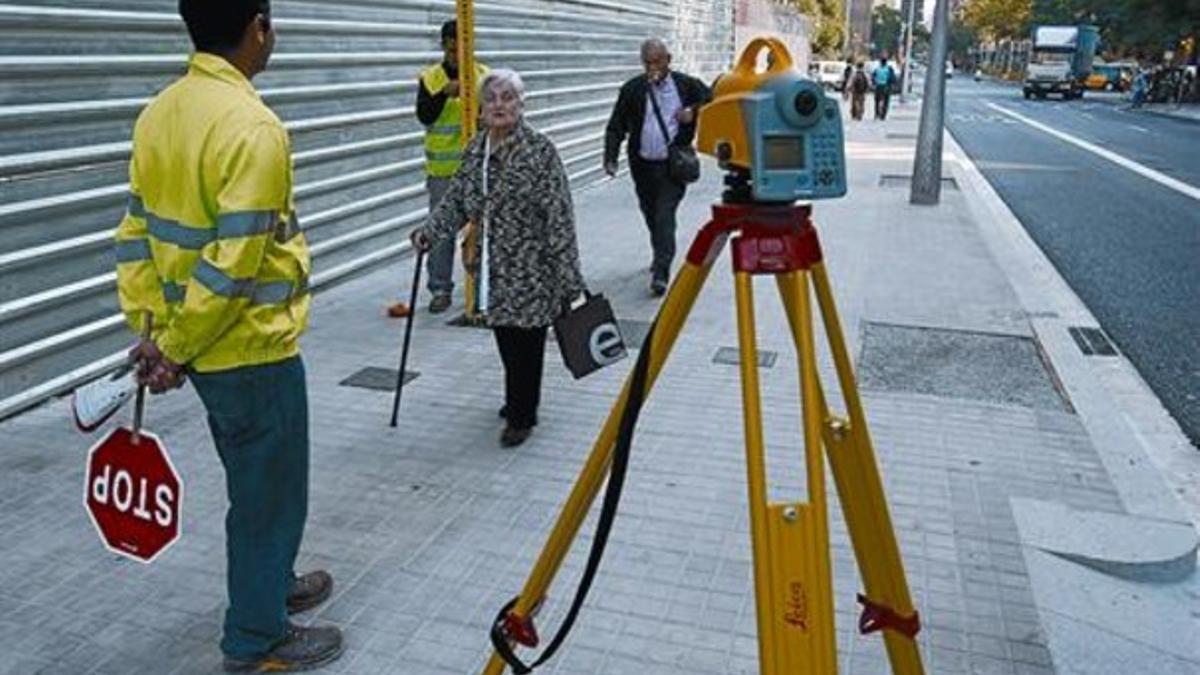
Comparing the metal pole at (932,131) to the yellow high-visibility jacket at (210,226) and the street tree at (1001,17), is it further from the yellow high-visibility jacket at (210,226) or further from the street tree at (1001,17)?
the street tree at (1001,17)

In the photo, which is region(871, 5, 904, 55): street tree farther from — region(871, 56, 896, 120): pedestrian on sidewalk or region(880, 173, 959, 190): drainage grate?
region(880, 173, 959, 190): drainage grate

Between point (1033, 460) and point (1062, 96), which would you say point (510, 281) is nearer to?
point (1033, 460)

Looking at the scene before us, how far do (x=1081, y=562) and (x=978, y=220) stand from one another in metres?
8.88

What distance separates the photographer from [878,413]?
5.53 m

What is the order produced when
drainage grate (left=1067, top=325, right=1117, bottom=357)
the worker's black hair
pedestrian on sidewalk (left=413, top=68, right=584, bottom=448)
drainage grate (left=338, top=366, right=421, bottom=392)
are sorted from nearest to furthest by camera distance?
the worker's black hair → pedestrian on sidewalk (left=413, top=68, right=584, bottom=448) → drainage grate (left=338, top=366, right=421, bottom=392) → drainage grate (left=1067, top=325, right=1117, bottom=357)

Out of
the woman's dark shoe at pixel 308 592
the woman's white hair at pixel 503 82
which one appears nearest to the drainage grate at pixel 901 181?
the woman's white hair at pixel 503 82

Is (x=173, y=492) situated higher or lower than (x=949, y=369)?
higher

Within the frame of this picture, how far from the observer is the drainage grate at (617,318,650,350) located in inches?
261

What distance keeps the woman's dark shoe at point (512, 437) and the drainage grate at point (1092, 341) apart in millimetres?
3838

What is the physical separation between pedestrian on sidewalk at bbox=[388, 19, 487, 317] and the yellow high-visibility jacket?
4279 millimetres

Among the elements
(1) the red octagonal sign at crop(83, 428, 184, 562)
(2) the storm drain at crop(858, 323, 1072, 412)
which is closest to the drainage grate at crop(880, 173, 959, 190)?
(2) the storm drain at crop(858, 323, 1072, 412)

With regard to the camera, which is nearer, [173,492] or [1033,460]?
[173,492]

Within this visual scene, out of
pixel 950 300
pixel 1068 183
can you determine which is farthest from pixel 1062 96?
pixel 950 300

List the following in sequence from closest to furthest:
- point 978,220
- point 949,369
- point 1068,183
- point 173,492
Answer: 1. point 173,492
2. point 949,369
3. point 978,220
4. point 1068,183
